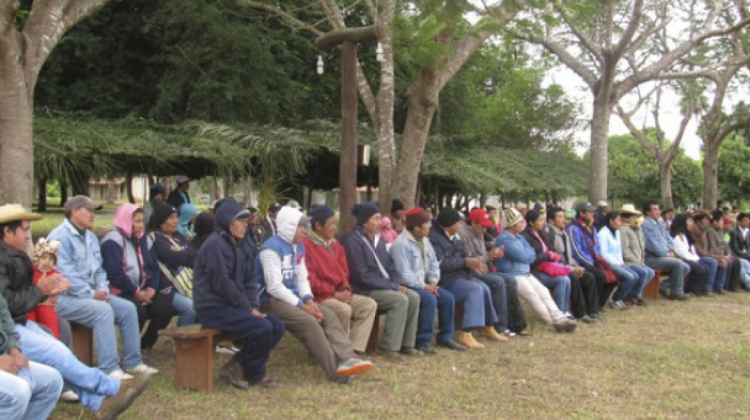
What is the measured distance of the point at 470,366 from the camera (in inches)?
277

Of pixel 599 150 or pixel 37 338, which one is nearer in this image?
pixel 37 338

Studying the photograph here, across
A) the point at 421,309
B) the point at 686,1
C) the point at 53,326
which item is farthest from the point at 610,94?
the point at 53,326

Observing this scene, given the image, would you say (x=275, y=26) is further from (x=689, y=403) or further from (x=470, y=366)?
(x=689, y=403)

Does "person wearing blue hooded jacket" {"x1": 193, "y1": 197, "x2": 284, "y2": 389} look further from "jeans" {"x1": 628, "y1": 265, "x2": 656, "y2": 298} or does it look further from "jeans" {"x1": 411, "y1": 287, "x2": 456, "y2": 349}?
"jeans" {"x1": 628, "y1": 265, "x2": 656, "y2": 298}

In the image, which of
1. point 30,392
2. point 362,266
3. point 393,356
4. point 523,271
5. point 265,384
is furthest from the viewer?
point 523,271

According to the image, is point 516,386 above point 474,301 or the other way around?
the other way around

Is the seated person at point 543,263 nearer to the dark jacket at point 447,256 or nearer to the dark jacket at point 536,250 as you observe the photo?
the dark jacket at point 536,250

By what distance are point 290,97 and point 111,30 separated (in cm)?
416

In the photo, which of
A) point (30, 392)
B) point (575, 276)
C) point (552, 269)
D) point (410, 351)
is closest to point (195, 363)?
point (30, 392)

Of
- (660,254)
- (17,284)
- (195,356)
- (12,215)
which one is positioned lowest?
(195,356)

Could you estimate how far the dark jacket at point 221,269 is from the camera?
231 inches

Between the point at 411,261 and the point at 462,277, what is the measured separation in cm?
80

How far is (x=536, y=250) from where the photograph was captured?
9.34 meters

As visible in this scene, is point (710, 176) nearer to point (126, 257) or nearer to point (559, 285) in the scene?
point (559, 285)
